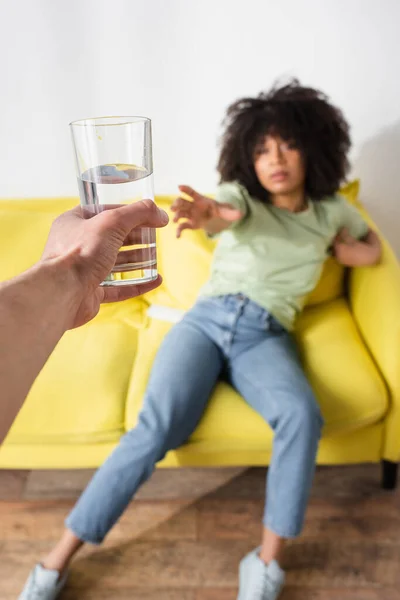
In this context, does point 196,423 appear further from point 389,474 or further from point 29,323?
point 29,323

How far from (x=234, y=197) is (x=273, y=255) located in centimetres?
20

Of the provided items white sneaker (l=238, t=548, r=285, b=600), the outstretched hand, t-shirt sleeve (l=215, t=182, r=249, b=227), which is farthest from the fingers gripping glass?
white sneaker (l=238, t=548, r=285, b=600)

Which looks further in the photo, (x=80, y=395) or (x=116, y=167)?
(x=80, y=395)

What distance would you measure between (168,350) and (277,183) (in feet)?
1.84

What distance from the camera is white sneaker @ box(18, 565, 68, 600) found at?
1.14 metres

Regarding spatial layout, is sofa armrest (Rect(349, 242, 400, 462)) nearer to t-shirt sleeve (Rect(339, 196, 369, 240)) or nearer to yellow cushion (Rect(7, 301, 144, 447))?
t-shirt sleeve (Rect(339, 196, 369, 240))

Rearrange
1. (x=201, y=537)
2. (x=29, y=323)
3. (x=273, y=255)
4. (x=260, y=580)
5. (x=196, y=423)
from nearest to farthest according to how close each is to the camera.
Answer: (x=29, y=323) → (x=260, y=580) → (x=196, y=423) → (x=201, y=537) → (x=273, y=255)

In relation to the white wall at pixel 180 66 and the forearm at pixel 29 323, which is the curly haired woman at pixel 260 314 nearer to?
the white wall at pixel 180 66

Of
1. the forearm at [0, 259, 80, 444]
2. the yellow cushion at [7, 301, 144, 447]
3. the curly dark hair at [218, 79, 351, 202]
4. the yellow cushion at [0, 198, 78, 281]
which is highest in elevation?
the curly dark hair at [218, 79, 351, 202]

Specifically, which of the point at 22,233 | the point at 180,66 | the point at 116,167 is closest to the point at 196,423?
the point at 116,167

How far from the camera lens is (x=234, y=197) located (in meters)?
1.38

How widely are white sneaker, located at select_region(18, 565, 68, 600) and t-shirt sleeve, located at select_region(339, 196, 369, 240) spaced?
1220mm

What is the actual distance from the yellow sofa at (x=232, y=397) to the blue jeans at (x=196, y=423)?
6 cm

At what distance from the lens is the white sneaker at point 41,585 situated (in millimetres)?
1144
